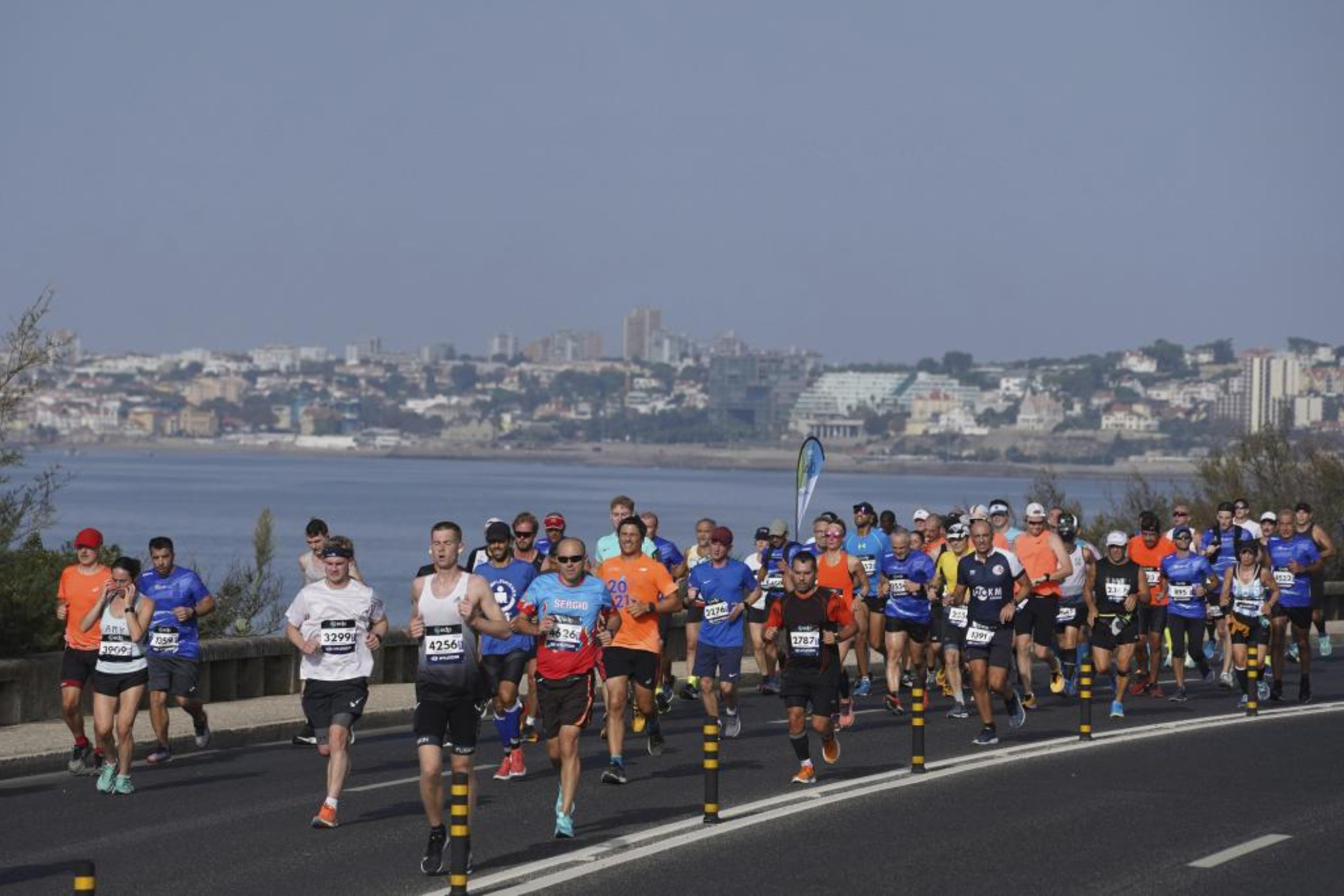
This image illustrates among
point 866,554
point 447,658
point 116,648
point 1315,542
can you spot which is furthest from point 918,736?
point 1315,542

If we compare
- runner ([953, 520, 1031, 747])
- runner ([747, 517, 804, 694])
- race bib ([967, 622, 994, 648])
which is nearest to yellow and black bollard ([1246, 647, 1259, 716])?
runner ([953, 520, 1031, 747])

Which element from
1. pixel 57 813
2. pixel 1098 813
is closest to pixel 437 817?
pixel 57 813

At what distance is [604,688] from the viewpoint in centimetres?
1481

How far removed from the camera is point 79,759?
50.9 ft

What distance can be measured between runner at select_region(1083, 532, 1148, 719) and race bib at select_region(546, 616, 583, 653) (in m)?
8.38

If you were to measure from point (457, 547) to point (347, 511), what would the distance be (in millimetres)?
127712

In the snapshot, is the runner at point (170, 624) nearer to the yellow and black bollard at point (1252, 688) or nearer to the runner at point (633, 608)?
the runner at point (633, 608)

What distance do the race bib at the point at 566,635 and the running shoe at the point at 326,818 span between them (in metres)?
1.61

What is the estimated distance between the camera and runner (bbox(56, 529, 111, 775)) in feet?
50.0

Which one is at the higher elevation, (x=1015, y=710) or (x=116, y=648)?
(x=116, y=648)

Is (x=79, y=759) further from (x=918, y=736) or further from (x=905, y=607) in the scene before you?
(x=905, y=607)

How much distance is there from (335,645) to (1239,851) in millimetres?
5298

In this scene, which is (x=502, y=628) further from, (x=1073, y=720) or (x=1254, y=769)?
(x=1073, y=720)

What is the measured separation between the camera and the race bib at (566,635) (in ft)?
42.7
